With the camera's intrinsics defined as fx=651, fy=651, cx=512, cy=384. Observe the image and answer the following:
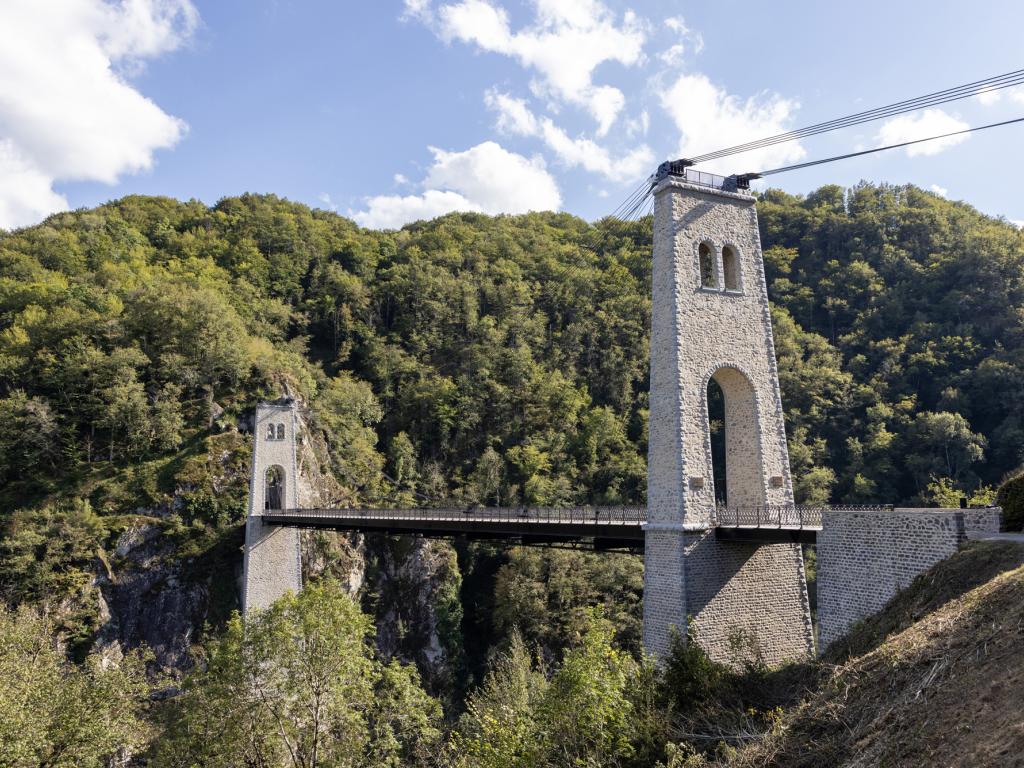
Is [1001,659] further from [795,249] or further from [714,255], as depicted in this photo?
[795,249]

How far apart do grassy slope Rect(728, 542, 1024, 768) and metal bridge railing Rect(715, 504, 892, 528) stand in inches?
149

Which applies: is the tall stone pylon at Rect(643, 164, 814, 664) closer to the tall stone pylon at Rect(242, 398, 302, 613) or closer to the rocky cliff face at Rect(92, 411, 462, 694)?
the tall stone pylon at Rect(242, 398, 302, 613)

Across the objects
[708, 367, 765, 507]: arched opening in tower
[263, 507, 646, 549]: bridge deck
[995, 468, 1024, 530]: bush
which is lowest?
[263, 507, 646, 549]: bridge deck

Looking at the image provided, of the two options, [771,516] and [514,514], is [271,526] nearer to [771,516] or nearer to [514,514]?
[514,514]

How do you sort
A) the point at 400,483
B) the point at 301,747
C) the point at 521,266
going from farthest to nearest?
the point at 521,266 → the point at 400,483 → the point at 301,747

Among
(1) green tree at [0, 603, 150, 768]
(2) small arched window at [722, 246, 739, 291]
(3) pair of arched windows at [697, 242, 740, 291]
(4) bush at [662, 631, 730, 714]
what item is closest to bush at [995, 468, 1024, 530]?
(4) bush at [662, 631, 730, 714]

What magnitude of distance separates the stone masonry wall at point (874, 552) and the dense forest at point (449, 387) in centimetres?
390

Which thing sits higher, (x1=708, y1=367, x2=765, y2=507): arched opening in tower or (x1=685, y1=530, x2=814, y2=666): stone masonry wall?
(x1=708, y1=367, x2=765, y2=507): arched opening in tower

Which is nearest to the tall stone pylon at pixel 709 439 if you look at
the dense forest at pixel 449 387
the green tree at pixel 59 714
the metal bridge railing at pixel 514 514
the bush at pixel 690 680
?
the metal bridge railing at pixel 514 514

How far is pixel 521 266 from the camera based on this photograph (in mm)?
67125

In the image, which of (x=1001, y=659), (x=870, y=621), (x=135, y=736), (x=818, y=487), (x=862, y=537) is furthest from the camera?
(x=818, y=487)

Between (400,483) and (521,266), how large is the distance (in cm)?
3069

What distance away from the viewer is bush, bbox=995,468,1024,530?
9.78 m

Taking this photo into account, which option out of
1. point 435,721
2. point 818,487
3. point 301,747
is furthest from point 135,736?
point 818,487
